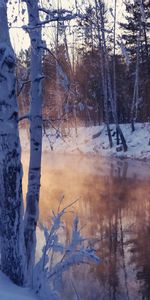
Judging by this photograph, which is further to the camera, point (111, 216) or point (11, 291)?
point (111, 216)

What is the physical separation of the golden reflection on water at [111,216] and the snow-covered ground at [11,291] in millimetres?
2348

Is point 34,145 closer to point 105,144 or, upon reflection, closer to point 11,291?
point 11,291

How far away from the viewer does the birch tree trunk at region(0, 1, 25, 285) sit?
513 centimetres

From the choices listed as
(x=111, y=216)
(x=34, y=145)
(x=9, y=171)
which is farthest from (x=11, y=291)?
(x=111, y=216)

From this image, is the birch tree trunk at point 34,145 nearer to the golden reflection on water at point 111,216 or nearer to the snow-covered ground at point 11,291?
the snow-covered ground at point 11,291

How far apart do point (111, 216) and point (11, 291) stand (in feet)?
26.1

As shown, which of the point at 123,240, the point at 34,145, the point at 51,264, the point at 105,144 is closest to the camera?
the point at 51,264

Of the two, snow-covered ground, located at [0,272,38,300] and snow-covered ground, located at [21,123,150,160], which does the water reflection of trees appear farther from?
snow-covered ground, located at [21,123,150,160]

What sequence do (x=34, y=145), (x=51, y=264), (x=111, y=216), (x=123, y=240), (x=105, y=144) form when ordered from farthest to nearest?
(x=105, y=144) → (x=111, y=216) → (x=123, y=240) → (x=34, y=145) → (x=51, y=264)

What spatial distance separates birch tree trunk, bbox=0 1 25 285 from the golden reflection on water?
7.98ft

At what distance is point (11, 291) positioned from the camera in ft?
17.1

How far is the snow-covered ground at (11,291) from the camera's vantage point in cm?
500

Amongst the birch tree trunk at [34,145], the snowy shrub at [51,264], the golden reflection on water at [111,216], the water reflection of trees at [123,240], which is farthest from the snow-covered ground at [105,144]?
the snowy shrub at [51,264]

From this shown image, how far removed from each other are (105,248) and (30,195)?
3.83 metres
